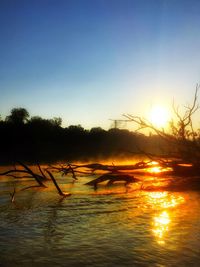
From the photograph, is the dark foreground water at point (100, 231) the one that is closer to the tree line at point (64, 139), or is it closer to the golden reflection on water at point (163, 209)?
the golden reflection on water at point (163, 209)

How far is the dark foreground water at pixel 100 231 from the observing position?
440 centimetres

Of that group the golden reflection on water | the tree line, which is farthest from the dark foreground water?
the tree line

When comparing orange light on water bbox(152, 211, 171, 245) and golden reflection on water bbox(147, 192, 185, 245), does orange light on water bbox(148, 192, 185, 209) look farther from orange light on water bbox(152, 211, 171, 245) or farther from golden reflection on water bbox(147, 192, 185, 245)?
orange light on water bbox(152, 211, 171, 245)

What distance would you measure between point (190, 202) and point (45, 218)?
335 centimetres

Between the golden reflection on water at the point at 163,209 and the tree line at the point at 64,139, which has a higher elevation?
the tree line at the point at 64,139

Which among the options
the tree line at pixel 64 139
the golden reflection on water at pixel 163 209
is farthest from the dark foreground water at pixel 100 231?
the tree line at pixel 64 139

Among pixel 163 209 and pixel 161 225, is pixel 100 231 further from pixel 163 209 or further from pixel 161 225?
pixel 163 209

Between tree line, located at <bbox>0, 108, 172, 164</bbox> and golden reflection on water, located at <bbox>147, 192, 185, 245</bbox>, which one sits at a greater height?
tree line, located at <bbox>0, 108, 172, 164</bbox>

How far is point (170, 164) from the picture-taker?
13.1m

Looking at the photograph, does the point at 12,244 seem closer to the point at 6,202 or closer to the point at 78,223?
the point at 78,223

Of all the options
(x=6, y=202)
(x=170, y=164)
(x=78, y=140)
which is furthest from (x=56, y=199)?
(x=78, y=140)

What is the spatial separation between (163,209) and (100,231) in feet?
7.33

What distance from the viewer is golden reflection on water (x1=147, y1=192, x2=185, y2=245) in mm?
5506

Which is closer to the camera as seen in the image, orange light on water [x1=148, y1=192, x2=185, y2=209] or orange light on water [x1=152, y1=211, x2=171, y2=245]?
orange light on water [x1=152, y1=211, x2=171, y2=245]
